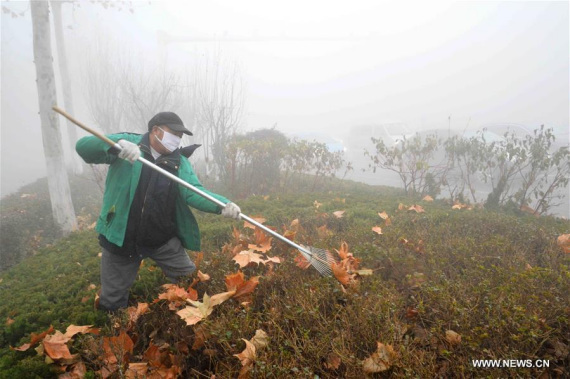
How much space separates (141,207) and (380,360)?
209 cm

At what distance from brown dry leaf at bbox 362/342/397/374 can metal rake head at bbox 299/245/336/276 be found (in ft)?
3.37

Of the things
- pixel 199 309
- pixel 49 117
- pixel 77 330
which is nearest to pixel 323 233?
pixel 199 309

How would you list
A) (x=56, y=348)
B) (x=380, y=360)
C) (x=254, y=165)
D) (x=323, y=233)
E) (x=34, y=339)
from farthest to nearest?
(x=254, y=165) < (x=323, y=233) < (x=34, y=339) < (x=56, y=348) < (x=380, y=360)

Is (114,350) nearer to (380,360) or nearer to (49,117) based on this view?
(380,360)

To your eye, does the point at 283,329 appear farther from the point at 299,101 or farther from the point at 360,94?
the point at 299,101

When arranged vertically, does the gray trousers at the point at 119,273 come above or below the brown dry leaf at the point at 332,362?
below

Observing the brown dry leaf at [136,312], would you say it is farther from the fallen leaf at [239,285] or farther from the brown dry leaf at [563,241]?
the brown dry leaf at [563,241]

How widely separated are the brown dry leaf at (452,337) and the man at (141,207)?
1852 millimetres

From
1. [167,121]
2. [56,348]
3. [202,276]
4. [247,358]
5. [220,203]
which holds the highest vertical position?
[167,121]

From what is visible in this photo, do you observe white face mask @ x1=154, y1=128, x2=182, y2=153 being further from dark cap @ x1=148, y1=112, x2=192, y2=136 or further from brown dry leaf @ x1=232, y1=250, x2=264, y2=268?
brown dry leaf @ x1=232, y1=250, x2=264, y2=268

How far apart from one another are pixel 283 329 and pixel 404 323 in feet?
2.72

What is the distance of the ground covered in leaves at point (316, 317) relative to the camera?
1.96 meters

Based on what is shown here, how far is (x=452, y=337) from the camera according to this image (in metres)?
2.05

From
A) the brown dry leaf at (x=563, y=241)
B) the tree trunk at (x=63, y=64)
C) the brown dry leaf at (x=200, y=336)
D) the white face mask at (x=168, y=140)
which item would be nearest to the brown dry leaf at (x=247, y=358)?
the brown dry leaf at (x=200, y=336)
